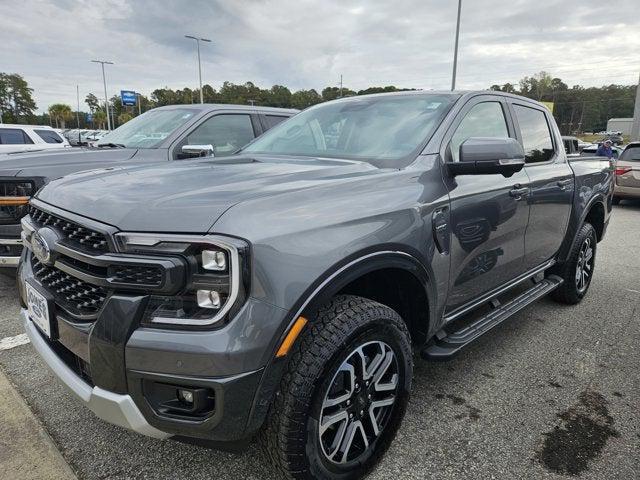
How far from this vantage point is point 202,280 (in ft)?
5.26

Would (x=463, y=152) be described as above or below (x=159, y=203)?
above

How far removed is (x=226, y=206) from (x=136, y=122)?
484 cm

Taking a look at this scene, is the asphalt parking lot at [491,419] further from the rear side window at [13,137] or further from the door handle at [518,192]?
the rear side window at [13,137]

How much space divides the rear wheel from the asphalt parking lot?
481mm

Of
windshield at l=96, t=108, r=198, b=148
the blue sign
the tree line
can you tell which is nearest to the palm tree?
the tree line

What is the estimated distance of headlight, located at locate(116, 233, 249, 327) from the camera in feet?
5.19

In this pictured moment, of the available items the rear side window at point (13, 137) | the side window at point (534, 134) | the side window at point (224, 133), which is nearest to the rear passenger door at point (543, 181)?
the side window at point (534, 134)

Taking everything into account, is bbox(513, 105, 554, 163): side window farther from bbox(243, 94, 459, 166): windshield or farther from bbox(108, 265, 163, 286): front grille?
bbox(108, 265, 163, 286): front grille

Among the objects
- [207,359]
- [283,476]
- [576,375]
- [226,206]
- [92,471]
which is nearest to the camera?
[207,359]

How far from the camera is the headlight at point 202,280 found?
1.58 meters

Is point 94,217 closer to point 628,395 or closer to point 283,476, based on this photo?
point 283,476

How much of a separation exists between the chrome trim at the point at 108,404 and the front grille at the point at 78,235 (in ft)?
1.67

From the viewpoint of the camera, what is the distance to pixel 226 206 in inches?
67.4

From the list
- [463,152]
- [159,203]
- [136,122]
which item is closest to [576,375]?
[463,152]
